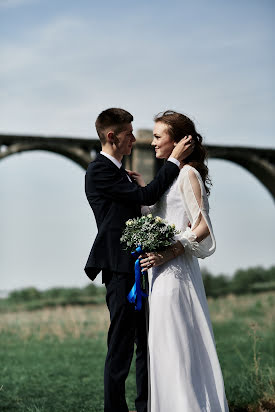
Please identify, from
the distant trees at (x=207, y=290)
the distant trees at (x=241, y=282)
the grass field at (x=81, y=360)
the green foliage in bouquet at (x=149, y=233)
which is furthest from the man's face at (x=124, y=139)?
the distant trees at (x=241, y=282)

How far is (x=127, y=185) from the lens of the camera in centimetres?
311

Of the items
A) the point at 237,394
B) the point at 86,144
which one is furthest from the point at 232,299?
the point at 237,394

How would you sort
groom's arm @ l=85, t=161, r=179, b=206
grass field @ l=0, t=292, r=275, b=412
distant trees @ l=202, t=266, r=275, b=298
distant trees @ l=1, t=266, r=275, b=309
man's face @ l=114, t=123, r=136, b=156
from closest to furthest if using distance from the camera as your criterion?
groom's arm @ l=85, t=161, r=179, b=206 < man's face @ l=114, t=123, r=136, b=156 < grass field @ l=0, t=292, r=275, b=412 < distant trees @ l=1, t=266, r=275, b=309 < distant trees @ l=202, t=266, r=275, b=298

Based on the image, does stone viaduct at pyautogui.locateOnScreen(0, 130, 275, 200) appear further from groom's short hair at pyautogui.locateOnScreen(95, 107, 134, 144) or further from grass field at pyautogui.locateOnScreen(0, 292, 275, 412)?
groom's short hair at pyautogui.locateOnScreen(95, 107, 134, 144)

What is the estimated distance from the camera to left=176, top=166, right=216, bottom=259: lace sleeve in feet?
10.2

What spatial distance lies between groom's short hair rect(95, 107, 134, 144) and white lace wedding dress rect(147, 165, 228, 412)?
41 cm

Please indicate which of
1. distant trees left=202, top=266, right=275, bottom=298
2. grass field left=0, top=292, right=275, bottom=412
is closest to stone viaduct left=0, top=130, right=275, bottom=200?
distant trees left=202, top=266, right=275, bottom=298

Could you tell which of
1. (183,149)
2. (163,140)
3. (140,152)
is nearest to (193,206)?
(183,149)

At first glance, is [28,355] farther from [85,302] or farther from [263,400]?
[85,302]

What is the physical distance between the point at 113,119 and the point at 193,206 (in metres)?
0.64

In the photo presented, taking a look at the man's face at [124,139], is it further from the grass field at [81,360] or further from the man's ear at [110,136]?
the grass field at [81,360]

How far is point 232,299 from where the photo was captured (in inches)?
525

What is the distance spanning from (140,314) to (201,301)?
1.15ft

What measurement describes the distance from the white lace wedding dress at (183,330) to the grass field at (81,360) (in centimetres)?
123
